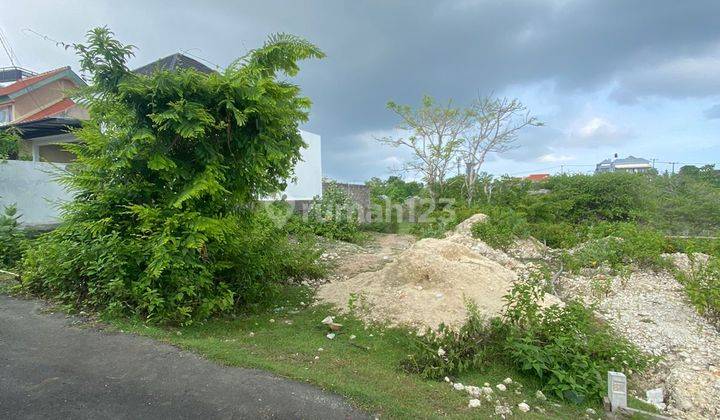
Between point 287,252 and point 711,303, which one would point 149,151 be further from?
point 711,303

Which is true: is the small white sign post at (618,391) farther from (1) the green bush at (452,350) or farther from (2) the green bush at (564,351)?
(1) the green bush at (452,350)

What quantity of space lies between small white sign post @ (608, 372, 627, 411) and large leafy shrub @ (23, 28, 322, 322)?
362 centimetres

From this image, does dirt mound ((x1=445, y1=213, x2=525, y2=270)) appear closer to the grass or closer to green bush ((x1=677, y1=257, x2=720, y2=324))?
green bush ((x1=677, y1=257, x2=720, y2=324))

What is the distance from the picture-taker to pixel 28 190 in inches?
334

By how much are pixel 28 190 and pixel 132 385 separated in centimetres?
815

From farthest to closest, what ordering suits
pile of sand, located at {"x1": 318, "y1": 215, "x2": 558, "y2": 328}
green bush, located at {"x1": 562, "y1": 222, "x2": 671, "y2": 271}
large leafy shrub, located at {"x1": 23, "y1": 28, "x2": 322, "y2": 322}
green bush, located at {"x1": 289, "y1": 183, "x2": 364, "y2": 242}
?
1. green bush, located at {"x1": 289, "y1": 183, "x2": 364, "y2": 242}
2. green bush, located at {"x1": 562, "y1": 222, "x2": 671, "y2": 271}
3. pile of sand, located at {"x1": 318, "y1": 215, "x2": 558, "y2": 328}
4. large leafy shrub, located at {"x1": 23, "y1": 28, "x2": 322, "y2": 322}

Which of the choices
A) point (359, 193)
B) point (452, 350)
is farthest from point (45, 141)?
point (452, 350)

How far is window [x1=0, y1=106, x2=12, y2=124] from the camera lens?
18.3 meters

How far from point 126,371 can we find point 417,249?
4.02 meters

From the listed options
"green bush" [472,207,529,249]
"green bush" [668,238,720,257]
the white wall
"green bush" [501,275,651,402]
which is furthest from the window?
"green bush" [668,238,720,257]

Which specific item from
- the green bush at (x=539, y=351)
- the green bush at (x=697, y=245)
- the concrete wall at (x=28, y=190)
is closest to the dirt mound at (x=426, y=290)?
the green bush at (x=539, y=351)

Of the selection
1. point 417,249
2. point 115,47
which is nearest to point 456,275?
point 417,249

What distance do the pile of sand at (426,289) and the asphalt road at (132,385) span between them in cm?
188

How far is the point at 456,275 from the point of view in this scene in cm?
503
